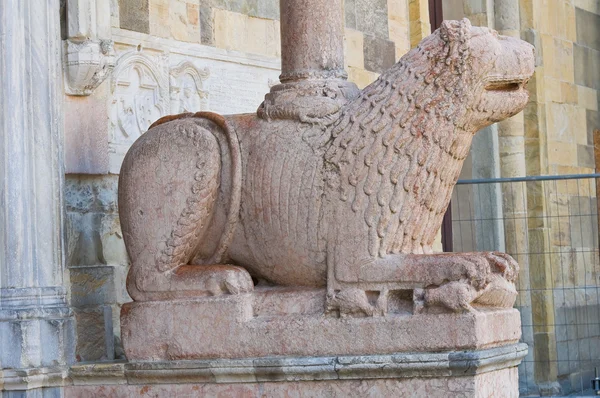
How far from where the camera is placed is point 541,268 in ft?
30.6

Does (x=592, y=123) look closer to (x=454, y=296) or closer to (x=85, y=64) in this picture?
(x=85, y=64)

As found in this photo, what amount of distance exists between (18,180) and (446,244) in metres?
4.77

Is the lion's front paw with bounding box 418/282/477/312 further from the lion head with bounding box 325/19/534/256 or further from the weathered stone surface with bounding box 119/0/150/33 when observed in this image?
the weathered stone surface with bounding box 119/0/150/33

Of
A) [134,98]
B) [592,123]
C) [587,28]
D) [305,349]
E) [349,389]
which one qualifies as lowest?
[349,389]

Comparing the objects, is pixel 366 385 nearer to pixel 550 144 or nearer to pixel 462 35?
pixel 462 35

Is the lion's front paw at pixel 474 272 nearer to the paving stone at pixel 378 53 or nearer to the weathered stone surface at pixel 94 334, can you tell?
the weathered stone surface at pixel 94 334

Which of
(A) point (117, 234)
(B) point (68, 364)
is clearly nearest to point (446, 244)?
(A) point (117, 234)

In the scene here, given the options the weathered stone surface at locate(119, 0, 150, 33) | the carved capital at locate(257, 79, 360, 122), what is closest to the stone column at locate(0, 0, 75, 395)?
the weathered stone surface at locate(119, 0, 150, 33)

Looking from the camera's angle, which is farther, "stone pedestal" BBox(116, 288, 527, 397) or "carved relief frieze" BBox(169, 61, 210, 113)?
"carved relief frieze" BBox(169, 61, 210, 113)

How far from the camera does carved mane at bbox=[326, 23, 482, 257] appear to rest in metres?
4.46

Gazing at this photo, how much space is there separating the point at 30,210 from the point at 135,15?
1219mm

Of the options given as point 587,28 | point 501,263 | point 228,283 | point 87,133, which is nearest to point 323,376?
point 228,283

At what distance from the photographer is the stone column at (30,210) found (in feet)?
15.6

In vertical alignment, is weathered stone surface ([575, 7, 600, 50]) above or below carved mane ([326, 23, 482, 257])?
above
